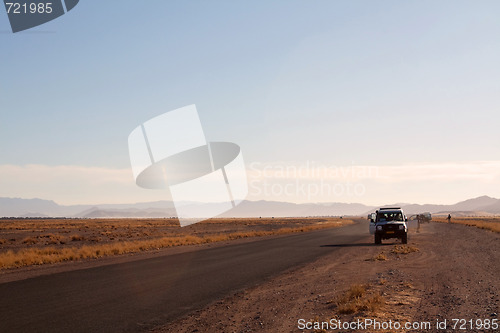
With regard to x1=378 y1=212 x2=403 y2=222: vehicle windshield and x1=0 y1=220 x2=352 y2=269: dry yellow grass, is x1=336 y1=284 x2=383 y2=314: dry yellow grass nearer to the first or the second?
x1=0 y1=220 x2=352 y2=269: dry yellow grass

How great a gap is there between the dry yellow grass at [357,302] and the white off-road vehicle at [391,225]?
2168cm

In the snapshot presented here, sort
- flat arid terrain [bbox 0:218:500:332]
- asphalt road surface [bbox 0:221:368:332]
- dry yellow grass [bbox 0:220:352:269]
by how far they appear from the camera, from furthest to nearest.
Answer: dry yellow grass [bbox 0:220:352:269] → asphalt road surface [bbox 0:221:368:332] → flat arid terrain [bbox 0:218:500:332]

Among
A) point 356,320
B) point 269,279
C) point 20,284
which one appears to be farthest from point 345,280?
point 20,284

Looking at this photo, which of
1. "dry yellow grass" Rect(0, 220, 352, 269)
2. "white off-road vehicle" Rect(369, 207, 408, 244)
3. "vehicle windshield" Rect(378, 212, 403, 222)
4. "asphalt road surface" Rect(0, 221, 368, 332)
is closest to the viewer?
"asphalt road surface" Rect(0, 221, 368, 332)

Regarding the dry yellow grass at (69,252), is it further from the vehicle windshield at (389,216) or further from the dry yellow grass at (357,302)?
the dry yellow grass at (357,302)

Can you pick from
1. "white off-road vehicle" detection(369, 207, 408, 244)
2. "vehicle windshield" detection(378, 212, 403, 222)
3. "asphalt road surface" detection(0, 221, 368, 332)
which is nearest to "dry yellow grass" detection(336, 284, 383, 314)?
"asphalt road surface" detection(0, 221, 368, 332)

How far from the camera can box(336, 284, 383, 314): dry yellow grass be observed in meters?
10.0

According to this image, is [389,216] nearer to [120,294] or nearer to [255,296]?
[255,296]

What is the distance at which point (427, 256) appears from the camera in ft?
77.2

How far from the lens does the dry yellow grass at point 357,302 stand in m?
10.0

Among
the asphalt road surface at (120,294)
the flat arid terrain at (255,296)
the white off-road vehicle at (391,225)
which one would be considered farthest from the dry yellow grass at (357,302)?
the white off-road vehicle at (391,225)

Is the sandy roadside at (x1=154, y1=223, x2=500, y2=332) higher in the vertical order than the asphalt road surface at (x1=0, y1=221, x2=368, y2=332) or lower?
lower

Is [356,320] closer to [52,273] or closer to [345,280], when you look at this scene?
[345,280]

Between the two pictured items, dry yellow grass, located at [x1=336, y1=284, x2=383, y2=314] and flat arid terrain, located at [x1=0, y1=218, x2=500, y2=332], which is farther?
dry yellow grass, located at [x1=336, y1=284, x2=383, y2=314]
